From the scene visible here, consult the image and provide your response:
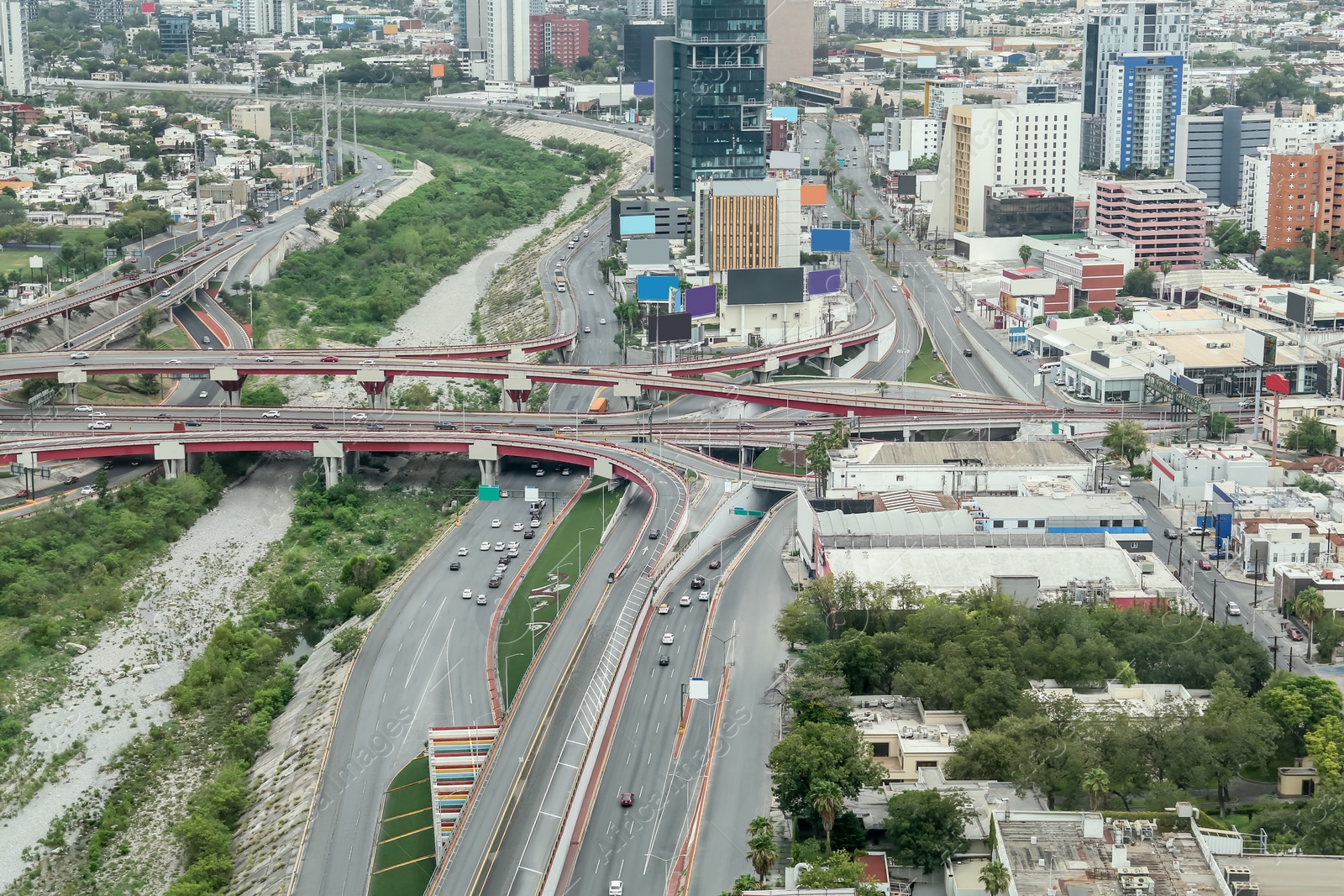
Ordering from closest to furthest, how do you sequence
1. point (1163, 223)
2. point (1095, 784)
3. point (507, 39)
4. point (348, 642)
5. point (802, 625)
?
point (1095, 784) < point (802, 625) < point (348, 642) < point (1163, 223) < point (507, 39)

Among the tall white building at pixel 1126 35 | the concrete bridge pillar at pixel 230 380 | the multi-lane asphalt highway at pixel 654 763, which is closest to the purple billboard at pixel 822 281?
the concrete bridge pillar at pixel 230 380

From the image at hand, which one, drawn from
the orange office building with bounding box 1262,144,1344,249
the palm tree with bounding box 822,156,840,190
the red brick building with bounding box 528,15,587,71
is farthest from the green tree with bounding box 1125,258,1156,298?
the red brick building with bounding box 528,15,587,71

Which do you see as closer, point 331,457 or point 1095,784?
point 1095,784

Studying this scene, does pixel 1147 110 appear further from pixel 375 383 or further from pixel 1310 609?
pixel 1310 609

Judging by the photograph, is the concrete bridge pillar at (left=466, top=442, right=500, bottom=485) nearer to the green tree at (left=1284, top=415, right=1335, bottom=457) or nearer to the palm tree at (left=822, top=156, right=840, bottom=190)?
the green tree at (left=1284, top=415, right=1335, bottom=457)

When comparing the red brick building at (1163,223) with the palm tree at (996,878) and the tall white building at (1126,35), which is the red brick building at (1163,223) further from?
the palm tree at (996,878)

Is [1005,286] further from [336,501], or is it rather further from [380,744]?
[380,744]

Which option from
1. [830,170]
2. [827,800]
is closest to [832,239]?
[830,170]
